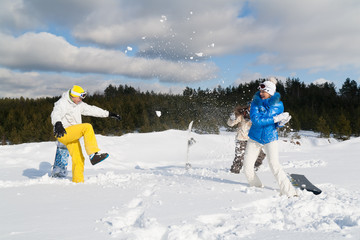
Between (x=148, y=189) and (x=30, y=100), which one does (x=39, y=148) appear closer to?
(x=148, y=189)

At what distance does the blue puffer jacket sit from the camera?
4086 mm

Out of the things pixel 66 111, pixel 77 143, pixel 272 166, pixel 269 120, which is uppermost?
pixel 66 111

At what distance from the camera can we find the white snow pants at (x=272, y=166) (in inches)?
156

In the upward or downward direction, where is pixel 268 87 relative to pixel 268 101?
upward

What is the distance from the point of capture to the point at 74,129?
4.98 meters

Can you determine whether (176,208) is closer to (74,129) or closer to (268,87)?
(268,87)

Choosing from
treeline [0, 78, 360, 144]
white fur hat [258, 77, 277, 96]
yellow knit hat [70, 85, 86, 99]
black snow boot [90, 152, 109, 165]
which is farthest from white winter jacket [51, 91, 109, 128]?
treeline [0, 78, 360, 144]

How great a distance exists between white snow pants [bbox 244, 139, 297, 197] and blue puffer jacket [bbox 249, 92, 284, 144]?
0.42 ft

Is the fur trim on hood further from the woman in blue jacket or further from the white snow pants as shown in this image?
the white snow pants

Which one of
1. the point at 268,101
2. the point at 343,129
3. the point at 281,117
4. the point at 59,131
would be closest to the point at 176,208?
the point at 281,117

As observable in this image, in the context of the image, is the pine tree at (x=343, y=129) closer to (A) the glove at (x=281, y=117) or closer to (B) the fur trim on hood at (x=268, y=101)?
(B) the fur trim on hood at (x=268, y=101)

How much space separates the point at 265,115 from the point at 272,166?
30.1 inches

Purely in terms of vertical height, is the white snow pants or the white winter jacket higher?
the white winter jacket

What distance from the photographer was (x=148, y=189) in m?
4.28
